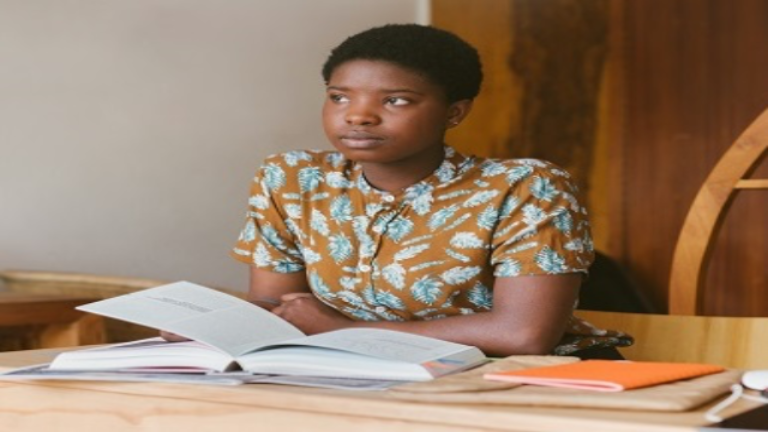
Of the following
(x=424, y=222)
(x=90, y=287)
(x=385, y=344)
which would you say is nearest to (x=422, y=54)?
(x=424, y=222)

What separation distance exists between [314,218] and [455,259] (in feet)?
0.86

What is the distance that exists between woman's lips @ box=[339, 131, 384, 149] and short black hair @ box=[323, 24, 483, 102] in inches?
5.4

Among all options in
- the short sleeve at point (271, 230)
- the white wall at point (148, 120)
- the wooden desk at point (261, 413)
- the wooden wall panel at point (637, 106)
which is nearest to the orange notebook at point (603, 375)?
the wooden desk at point (261, 413)

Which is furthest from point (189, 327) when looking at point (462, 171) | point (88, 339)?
point (88, 339)

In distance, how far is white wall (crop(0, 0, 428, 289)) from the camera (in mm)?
3086

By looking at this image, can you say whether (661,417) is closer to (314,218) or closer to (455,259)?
(455,259)

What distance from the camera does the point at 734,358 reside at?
2.03 m

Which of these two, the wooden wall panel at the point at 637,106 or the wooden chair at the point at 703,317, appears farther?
the wooden wall panel at the point at 637,106

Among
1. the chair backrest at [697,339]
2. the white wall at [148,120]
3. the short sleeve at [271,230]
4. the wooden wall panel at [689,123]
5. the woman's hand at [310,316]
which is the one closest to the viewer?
the woman's hand at [310,316]

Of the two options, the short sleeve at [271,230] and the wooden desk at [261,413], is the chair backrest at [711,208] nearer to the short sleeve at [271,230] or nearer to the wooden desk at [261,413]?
the short sleeve at [271,230]

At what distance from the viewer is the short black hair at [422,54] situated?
2.01 meters

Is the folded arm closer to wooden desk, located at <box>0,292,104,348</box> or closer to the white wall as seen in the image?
wooden desk, located at <box>0,292,104,348</box>

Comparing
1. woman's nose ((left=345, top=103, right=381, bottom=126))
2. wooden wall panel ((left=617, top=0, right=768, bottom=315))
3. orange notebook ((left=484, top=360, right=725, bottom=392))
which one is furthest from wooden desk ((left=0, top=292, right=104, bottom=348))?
wooden wall panel ((left=617, top=0, right=768, bottom=315))

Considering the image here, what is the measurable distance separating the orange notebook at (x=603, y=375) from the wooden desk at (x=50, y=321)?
1.43m
